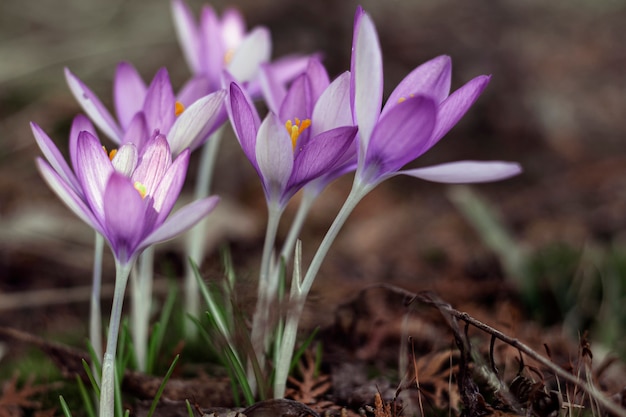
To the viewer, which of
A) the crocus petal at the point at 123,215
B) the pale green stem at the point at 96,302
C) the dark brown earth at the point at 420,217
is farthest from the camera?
the dark brown earth at the point at 420,217

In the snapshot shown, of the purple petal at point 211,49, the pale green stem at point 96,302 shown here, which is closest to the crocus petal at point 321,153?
the pale green stem at point 96,302

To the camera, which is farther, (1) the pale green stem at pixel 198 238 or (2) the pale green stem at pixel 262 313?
(1) the pale green stem at pixel 198 238

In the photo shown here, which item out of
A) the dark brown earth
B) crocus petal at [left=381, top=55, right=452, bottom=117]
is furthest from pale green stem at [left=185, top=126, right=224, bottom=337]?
crocus petal at [left=381, top=55, right=452, bottom=117]

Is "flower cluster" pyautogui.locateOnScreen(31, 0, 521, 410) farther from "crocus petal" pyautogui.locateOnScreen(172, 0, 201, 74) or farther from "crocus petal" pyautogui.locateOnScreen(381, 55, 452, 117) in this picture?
"crocus petal" pyautogui.locateOnScreen(172, 0, 201, 74)

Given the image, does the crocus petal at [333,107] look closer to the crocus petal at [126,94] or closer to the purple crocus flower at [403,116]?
the purple crocus flower at [403,116]

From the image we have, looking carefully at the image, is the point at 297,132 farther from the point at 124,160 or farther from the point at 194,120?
the point at 124,160

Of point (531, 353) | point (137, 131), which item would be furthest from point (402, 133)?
point (137, 131)
